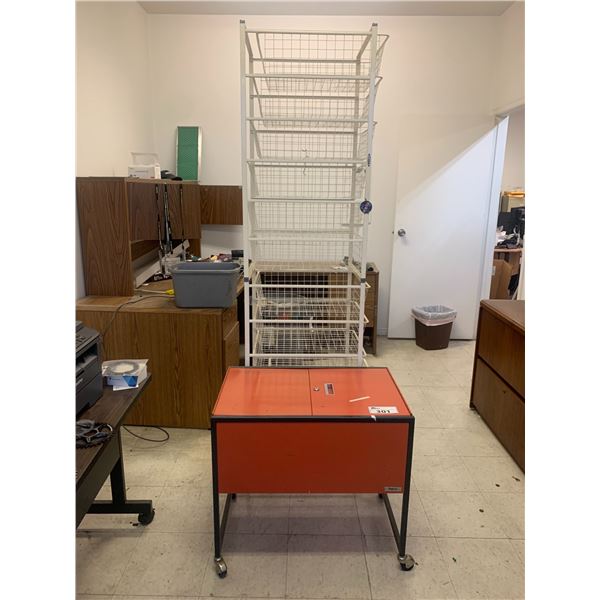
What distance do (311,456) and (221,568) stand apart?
1.94 feet

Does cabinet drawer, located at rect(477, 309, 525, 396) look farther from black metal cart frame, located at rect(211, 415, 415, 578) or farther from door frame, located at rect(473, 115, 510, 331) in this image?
door frame, located at rect(473, 115, 510, 331)

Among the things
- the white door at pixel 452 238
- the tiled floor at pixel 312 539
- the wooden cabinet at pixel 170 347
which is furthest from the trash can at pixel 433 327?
the wooden cabinet at pixel 170 347

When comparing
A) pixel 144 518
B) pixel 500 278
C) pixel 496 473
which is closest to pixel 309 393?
pixel 144 518

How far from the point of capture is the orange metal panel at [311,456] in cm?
159

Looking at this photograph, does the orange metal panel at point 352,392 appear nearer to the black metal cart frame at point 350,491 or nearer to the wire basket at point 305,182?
the black metal cart frame at point 350,491

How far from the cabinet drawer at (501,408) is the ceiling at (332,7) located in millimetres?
3068

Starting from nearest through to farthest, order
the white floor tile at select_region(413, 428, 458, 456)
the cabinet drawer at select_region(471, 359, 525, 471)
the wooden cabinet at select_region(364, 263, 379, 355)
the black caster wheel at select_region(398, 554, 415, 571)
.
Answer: the black caster wheel at select_region(398, 554, 415, 571) → the cabinet drawer at select_region(471, 359, 525, 471) → the white floor tile at select_region(413, 428, 458, 456) → the wooden cabinet at select_region(364, 263, 379, 355)

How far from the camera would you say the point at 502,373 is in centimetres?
260

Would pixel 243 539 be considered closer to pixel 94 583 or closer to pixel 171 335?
pixel 94 583

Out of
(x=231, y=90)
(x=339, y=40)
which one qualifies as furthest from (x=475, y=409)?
(x=231, y=90)

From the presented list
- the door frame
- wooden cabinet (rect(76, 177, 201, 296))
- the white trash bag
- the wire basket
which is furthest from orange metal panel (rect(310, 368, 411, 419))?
the door frame

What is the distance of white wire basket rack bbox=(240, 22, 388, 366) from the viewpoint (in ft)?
7.54

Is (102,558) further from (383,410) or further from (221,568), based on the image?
(383,410)

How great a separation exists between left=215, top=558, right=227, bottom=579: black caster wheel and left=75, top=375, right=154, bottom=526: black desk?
0.44 metres
